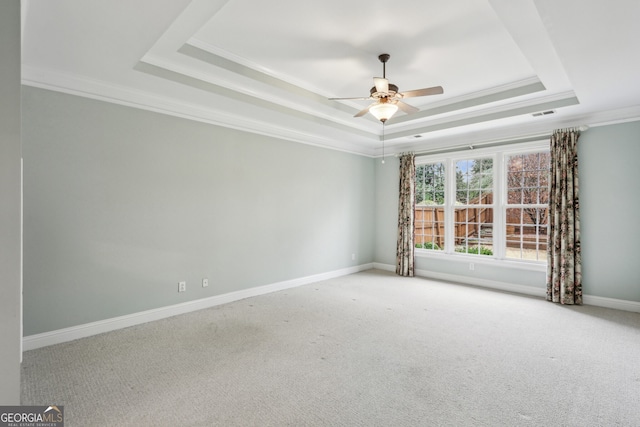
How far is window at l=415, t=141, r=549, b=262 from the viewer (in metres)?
4.94

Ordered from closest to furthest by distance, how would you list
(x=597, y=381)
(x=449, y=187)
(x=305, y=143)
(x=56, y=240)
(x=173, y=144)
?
(x=597, y=381) < (x=56, y=240) < (x=173, y=144) < (x=305, y=143) < (x=449, y=187)

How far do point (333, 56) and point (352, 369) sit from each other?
299cm

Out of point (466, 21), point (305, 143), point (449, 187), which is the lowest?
point (449, 187)

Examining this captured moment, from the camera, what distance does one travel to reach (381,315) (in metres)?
3.93

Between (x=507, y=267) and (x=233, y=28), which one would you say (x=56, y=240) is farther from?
(x=507, y=267)

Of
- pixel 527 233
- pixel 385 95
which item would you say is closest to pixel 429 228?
pixel 527 233

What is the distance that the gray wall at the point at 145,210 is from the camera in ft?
9.85

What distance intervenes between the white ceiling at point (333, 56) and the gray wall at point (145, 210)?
0.28m

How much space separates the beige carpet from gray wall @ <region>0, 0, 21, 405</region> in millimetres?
933

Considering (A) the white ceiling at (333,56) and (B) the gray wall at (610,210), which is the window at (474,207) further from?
(B) the gray wall at (610,210)

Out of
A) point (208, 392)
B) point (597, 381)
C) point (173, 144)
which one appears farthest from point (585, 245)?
point (173, 144)

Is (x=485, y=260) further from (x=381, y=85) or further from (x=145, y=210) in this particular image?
(x=145, y=210)

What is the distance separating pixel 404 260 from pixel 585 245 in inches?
108

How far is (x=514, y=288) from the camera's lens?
16.4 feet
